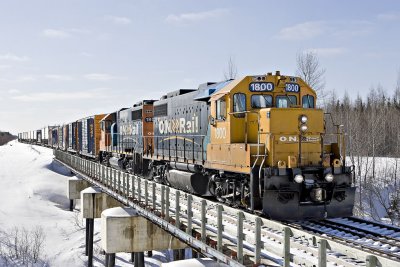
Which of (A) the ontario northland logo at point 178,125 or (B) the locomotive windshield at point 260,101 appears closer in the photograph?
(B) the locomotive windshield at point 260,101

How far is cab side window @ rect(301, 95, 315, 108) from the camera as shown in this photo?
12480mm

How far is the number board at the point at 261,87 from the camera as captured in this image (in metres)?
11.9

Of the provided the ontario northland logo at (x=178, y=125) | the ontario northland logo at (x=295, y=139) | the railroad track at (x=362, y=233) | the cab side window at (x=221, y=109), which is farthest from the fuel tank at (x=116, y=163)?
the railroad track at (x=362, y=233)

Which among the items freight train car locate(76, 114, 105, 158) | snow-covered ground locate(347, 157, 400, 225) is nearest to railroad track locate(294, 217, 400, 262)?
snow-covered ground locate(347, 157, 400, 225)

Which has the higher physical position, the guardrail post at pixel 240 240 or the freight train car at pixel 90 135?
the freight train car at pixel 90 135

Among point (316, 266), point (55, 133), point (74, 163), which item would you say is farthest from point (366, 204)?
point (55, 133)

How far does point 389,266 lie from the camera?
15.1 ft

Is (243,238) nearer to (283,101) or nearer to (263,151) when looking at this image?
(263,151)

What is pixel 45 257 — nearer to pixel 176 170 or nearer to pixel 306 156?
pixel 176 170

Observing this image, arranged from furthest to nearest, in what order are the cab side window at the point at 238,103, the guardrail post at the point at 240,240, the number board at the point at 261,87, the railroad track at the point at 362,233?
the number board at the point at 261,87 → the cab side window at the point at 238,103 → the railroad track at the point at 362,233 → the guardrail post at the point at 240,240

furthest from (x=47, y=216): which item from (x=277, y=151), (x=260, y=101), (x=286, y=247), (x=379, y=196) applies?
(x=286, y=247)

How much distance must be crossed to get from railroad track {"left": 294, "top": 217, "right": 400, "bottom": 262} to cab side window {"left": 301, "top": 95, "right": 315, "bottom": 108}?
127 inches

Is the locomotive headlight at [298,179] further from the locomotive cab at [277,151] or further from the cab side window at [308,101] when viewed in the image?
the cab side window at [308,101]

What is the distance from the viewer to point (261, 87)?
39.3 ft
